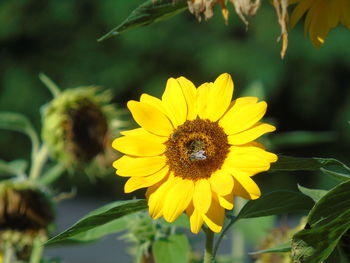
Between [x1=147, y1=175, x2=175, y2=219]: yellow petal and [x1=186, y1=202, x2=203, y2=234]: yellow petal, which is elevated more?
[x1=147, y1=175, x2=175, y2=219]: yellow petal

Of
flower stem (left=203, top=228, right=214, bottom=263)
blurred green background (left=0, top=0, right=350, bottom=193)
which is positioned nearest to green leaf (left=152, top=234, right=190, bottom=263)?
flower stem (left=203, top=228, right=214, bottom=263)

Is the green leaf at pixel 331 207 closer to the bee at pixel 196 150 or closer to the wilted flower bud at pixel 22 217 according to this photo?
the bee at pixel 196 150

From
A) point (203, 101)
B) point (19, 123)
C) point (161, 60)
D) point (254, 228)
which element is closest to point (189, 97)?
point (203, 101)

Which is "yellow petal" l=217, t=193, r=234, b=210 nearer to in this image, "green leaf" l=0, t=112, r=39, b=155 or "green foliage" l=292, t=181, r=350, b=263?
"green foliage" l=292, t=181, r=350, b=263

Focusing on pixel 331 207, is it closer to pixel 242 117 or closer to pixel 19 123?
pixel 242 117

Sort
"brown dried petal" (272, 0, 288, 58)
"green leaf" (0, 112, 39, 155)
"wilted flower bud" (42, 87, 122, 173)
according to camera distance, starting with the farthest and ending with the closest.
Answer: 1. "wilted flower bud" (42, 87, 122, 173)
2. "green leaf" (0, 112, 39, 155)
3. "brown dried petal" (272, 0, 288, 58)

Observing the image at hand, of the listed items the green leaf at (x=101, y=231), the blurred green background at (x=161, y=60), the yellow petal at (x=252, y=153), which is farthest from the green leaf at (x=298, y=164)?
the blurred green background at (x=161, y=60)

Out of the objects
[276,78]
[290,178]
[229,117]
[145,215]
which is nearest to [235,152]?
[229,117]

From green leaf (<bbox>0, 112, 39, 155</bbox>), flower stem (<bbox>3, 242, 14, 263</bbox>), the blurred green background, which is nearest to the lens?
flower stem (<bbox>3, 242, 14, 263</bbox>)
